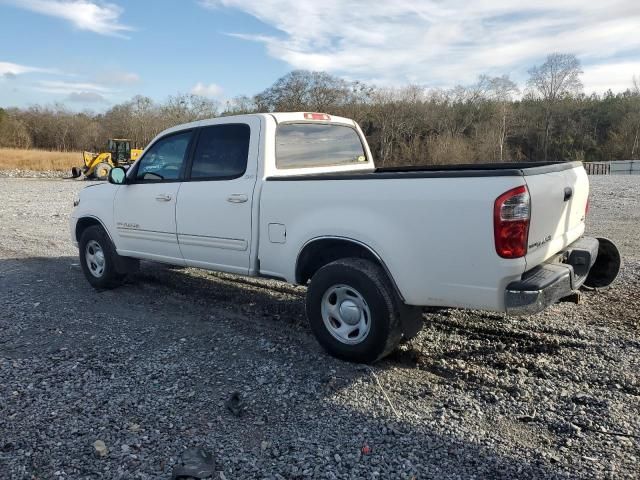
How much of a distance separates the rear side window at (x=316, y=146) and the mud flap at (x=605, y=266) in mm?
2740

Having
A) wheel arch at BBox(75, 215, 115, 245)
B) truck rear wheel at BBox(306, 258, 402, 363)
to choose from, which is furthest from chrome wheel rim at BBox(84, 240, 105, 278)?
truck rear wheel at BBox(306, 258, 402, 363)

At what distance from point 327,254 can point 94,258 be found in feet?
12.3

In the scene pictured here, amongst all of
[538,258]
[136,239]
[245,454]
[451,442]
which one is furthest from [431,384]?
[136,239]

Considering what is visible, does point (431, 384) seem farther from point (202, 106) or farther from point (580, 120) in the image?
point (202, 106)

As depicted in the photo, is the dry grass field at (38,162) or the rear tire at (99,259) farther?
the dry grass field at (38,162)

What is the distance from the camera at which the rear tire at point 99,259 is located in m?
6.59

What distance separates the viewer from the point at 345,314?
4.29 m

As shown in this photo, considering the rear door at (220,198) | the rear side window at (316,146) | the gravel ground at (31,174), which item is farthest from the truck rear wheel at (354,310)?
the gravel ground at (31,174)

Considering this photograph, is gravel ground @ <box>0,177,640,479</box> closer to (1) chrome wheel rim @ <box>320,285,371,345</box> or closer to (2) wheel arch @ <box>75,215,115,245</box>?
(1) chrome wheel rim @ <box>320,285,371,345</box>

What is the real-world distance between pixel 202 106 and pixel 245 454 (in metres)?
73.6

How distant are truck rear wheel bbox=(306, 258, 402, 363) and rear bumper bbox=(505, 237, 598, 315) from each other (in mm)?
898

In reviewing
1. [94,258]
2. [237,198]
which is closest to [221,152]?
[237,198]

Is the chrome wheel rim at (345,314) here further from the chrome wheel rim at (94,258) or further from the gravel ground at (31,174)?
the gravel ground at (31,174)

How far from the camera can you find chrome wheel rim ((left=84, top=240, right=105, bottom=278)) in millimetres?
6730
